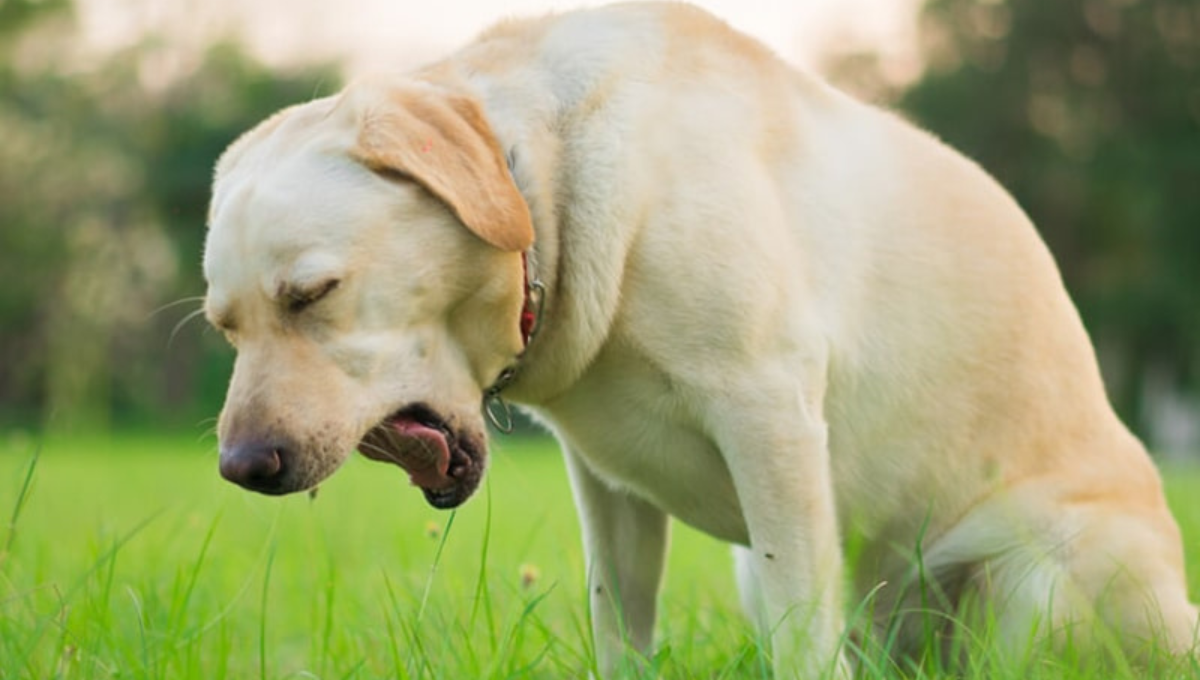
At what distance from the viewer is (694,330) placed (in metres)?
2.99

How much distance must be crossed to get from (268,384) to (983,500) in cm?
172

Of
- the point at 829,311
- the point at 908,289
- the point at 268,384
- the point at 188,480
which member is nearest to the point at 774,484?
the point at 829,311

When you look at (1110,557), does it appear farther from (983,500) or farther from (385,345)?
(385,345)

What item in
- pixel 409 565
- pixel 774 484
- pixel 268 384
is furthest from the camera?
pixel 409 565

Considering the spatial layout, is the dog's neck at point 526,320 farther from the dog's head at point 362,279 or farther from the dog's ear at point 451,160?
the dog's ear at point 451,160

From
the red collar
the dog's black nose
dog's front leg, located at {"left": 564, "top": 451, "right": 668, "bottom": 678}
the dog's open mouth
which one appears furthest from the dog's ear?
dog's front leg, located at {"left": 564, "top": 451, "right": 668, "bottom": 678}

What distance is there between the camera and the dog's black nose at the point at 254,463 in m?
2.67

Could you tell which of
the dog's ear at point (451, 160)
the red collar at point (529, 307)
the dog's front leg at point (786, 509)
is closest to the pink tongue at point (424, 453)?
the red collar at point (529, 307)

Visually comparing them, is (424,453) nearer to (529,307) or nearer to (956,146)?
(529,307)

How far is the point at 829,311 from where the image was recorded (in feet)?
10.7

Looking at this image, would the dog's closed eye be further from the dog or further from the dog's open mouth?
the dog's open mouth

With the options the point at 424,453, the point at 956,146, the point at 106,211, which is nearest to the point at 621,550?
the point at 424,453

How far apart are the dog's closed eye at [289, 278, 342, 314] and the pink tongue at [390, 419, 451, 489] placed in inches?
12.3

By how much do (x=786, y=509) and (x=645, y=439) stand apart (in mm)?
340
